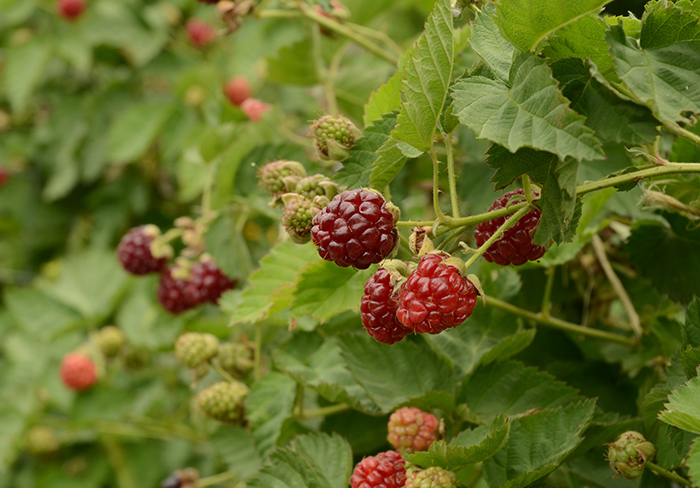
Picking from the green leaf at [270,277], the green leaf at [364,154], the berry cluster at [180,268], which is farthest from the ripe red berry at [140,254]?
the green leaf at [364,154]


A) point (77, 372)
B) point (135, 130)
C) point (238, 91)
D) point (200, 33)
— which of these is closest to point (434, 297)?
point (238, 91)

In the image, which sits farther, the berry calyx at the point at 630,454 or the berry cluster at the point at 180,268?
the berry cluster at the point at 180,268

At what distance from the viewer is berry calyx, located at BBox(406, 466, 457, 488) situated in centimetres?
71

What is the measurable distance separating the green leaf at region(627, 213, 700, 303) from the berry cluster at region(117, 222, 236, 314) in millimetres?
835

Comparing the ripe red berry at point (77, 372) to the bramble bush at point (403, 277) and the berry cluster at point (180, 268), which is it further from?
the berry cluster at point (180, 268)

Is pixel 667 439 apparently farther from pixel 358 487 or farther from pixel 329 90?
pixel 329 90

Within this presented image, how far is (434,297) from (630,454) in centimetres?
38

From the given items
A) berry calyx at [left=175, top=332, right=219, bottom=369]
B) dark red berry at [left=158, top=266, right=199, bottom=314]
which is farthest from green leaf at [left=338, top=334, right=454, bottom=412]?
dark red berry at [left=158, top=266, right=199, bottom=314]

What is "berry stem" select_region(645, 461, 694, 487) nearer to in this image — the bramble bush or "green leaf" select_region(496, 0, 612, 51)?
the bramble bush

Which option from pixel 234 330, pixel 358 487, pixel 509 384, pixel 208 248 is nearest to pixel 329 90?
pixel 208 248

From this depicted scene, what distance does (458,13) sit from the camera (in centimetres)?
75

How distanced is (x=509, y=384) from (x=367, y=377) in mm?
215

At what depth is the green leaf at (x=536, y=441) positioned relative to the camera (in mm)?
761

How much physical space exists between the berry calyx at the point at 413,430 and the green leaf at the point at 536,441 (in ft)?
0.28
